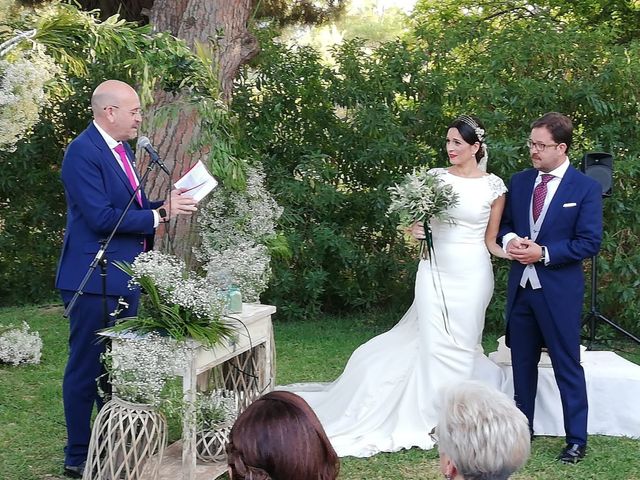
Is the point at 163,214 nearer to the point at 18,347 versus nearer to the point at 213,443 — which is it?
the point at 213,443

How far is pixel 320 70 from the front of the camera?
349 inches


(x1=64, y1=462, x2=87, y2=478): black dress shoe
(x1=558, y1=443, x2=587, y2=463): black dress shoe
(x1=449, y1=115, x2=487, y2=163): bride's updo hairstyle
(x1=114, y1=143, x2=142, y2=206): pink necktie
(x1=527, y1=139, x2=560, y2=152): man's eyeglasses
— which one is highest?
(x1=449, y1=115, x2=487, y2=163): bride's updo hairstyle

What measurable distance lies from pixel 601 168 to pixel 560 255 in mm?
2155

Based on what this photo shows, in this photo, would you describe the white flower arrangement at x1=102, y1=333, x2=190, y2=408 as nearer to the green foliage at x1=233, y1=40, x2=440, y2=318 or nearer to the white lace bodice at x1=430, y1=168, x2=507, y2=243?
the white lace bodice at x1=430, y1=168, x2=507, y2=243

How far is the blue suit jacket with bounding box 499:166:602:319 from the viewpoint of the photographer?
494cm

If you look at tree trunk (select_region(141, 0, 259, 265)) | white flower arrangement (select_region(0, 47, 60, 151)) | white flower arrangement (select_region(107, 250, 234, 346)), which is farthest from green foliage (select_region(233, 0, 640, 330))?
white flower arrangement (select_region(0, 47, 60, 151))

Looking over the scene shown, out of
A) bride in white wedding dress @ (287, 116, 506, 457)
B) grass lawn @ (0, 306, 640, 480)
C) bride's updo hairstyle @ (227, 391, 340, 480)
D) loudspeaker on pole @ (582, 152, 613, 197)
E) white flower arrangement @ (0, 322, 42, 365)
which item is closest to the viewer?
bride's updo hairstyle @ (227, 391, 340, 480)

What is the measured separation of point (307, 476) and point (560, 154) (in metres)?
3.46

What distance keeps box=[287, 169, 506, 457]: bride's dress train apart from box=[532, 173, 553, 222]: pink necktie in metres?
0.35

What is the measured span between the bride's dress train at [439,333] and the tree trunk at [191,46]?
5.57ft

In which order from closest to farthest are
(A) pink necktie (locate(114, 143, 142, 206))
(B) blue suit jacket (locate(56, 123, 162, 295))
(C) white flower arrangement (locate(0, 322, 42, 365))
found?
(B) blue suit jacket (locate(56, 123, 162, 295)) < (A) pink necktie (locate(114, 143, 142, 206)) < (C) white flower arrangement (locate(0, 322, 42, 365))

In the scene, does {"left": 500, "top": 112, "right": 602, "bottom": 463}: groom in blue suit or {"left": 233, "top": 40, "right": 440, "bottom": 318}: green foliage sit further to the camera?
{"left": 233, "top": 40, "right": 440, "bottom": 318}: green foliage

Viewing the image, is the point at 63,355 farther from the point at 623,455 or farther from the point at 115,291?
the point at 623,455

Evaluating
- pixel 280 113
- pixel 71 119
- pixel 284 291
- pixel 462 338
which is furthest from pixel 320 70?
pixel 462 338
